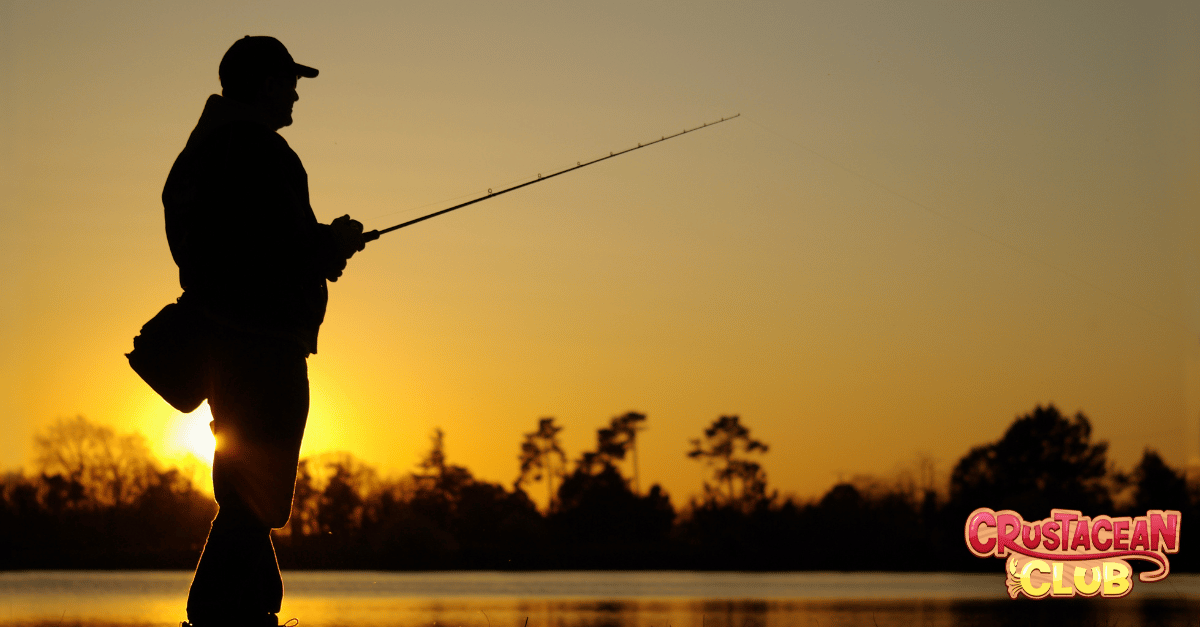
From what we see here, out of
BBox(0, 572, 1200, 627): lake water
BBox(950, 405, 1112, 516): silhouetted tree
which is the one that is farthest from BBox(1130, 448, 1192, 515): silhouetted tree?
BBox(0, 572, 1200, 627): lake water

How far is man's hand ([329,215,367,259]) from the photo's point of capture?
4.21 m

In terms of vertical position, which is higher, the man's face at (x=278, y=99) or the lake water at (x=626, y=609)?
the man's face at (x=278, y=99)

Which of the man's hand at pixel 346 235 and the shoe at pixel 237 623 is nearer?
the shoe at pixel 237 623

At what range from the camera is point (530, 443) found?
71000 mm

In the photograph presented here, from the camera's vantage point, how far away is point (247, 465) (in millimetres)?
3984

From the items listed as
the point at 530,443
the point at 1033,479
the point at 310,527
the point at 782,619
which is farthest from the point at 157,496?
the point at 782,619

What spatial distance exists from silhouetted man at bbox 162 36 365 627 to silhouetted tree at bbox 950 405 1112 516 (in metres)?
68.0

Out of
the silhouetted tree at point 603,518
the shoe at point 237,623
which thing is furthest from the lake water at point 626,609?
the silhouetted tree at point 603,518

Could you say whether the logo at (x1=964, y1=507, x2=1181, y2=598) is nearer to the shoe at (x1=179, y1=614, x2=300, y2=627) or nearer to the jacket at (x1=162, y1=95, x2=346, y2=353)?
the shoe at (x1=179, y1=614, x2=300, y2=627)

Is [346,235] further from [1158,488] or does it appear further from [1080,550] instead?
[1158,488]

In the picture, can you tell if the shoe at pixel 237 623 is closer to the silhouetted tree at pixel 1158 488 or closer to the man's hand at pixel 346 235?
the man's hand at pixel 346 235

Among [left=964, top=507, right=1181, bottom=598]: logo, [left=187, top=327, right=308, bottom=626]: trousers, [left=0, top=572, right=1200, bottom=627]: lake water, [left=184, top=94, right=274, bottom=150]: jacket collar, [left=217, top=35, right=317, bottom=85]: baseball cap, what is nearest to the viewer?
[left=187, top=327, right=308, bottom=626]: trousers

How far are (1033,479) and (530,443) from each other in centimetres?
2755

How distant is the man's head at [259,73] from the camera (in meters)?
4.26
